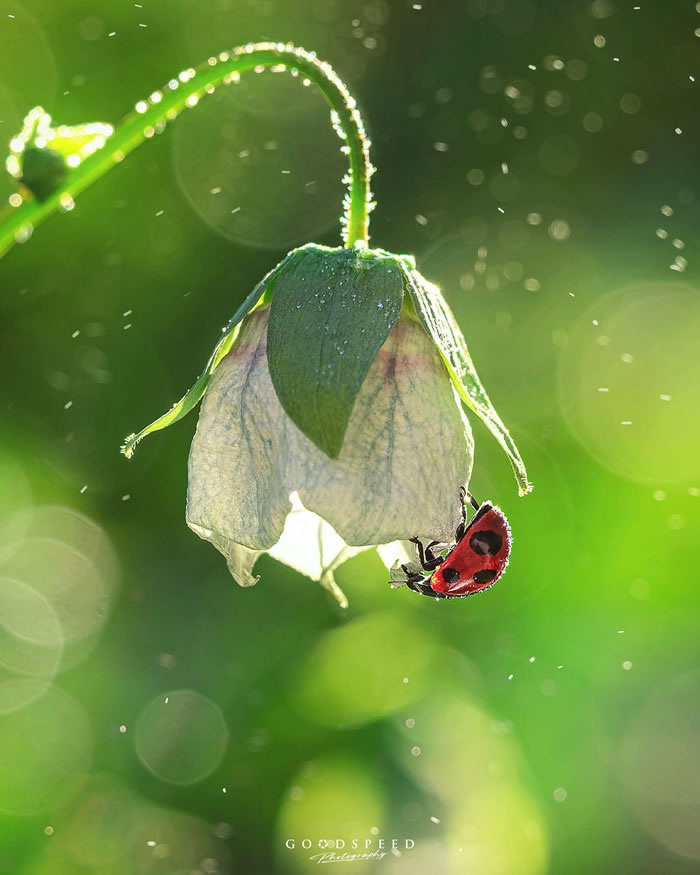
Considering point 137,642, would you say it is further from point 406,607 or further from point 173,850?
point 406,607

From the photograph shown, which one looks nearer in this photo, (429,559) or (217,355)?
(217,355)

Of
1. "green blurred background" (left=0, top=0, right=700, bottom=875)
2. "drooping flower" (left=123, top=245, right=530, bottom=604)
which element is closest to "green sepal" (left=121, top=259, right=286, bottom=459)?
"drooping flower" (left=123, top=245, right=530, bottom=604)

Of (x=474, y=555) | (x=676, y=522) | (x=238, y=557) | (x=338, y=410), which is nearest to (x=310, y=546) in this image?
(x=238, y=557)

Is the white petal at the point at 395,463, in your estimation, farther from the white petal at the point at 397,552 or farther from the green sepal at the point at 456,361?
the white petal at the point at 397,552

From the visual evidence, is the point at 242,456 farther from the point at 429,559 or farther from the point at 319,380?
the point at 429,559

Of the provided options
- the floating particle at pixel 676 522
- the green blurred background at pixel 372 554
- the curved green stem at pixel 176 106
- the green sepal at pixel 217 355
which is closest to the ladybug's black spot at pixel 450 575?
the green sepal at pixel 217 355
